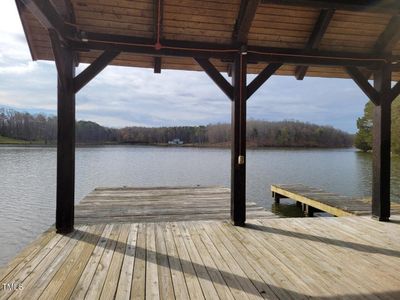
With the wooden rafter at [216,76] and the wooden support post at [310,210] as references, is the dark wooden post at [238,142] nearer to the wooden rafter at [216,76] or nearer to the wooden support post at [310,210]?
the wooden rafter at [216,76]

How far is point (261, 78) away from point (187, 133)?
46042 mm

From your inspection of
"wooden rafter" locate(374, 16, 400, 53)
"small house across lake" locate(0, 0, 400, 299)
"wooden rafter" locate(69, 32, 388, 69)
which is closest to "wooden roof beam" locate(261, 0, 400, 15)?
"small house across lake" locate(0, 0, 400, 299)

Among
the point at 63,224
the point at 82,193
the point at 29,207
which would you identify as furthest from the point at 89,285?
the point at 82,193

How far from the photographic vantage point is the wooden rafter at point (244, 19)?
3.38m

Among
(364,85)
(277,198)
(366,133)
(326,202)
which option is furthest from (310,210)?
(366,133)

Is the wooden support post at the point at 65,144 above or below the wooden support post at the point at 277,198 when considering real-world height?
above

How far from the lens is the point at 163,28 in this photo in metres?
A: 3.67

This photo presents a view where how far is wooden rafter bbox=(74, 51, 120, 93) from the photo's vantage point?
362 cm

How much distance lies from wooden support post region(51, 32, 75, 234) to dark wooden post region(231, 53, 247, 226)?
2120 mm

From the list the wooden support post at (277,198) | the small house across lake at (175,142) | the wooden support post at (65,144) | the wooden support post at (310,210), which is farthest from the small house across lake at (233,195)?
the small house across lake at (175,142)

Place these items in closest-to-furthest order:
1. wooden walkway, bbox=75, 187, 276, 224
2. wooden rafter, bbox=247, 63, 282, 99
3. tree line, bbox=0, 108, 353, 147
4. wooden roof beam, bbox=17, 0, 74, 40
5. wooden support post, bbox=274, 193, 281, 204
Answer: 1. wooden roof beam, bbox=17, 0, 74, 40
2. wooden rafter, bbox=247, 63, 282, 99
3. wooden walkway, bbox=75, 187, 276, 224
4. wooden support post, bbox=274, 193, 281, 204
5. tree line, bbox=0, 108, 353, 147

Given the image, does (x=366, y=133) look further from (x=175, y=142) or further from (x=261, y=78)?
(x=261, y=78)

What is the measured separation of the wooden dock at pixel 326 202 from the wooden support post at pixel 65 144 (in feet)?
16.4

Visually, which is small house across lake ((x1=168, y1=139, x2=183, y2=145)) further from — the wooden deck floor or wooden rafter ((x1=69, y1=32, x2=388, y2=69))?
the wooden deck floor
